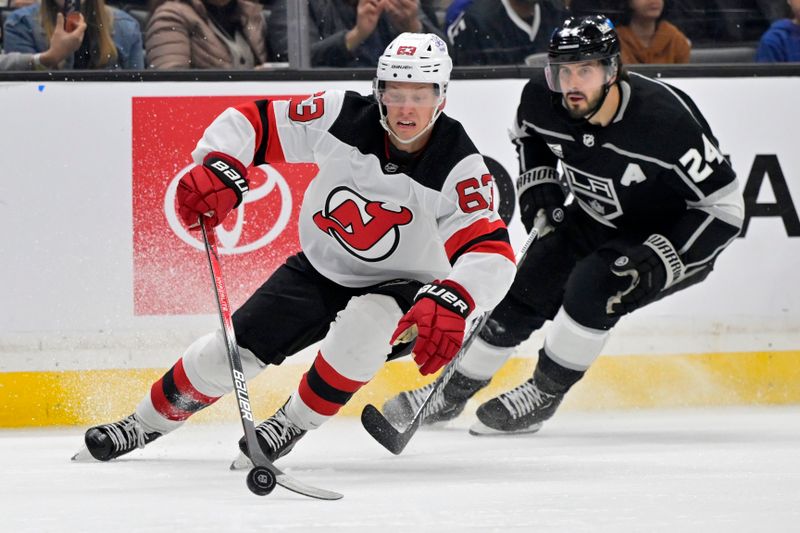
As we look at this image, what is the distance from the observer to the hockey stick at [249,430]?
8.13 ft

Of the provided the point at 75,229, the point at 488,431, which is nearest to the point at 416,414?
the point at 488,431

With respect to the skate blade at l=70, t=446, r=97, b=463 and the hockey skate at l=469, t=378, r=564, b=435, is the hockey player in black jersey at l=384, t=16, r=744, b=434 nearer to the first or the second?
the hockey skate at l=469, t=378, r=564, b=435

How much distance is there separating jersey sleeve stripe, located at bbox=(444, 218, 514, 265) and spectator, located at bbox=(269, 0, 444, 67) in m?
1.58

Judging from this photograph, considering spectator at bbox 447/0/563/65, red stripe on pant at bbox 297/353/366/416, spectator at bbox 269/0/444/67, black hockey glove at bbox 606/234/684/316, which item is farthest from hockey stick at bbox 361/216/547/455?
spectator at bbox 269/0/444/67

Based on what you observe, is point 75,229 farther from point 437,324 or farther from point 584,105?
point 437,324

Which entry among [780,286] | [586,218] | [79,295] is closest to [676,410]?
[780,286]

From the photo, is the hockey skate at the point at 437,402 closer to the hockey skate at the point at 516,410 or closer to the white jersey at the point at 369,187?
the hockey skate at the point at 516,410

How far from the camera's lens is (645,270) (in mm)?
3498

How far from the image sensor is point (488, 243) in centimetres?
288

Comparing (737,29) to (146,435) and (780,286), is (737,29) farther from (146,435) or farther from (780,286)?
(146,435)

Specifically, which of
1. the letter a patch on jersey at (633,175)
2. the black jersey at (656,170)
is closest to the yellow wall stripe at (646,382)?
the black jersey at (656,170)

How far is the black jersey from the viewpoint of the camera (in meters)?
3.60

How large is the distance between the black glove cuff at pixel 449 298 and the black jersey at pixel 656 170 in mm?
1047

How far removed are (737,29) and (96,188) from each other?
227cm
